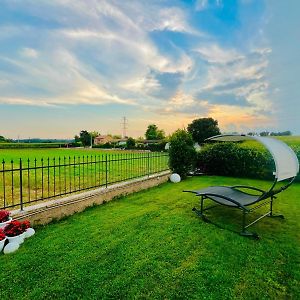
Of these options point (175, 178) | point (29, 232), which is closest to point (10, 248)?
point (29, 232)

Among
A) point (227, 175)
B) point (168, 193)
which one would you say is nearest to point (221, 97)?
point (227, 175)

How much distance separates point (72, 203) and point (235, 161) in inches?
380

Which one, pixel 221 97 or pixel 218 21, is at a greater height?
pixel 218 21

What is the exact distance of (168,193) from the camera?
830 centimetres

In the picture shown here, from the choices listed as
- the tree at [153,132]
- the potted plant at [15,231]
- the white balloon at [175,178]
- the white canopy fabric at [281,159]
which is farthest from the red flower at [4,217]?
the tree at [153,132]

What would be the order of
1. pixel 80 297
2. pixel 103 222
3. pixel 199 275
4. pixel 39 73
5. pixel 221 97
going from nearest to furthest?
pixel 80 297 → pixel 199 275 → pixel 103 222 → pixel 39 73 → pixel 221 97

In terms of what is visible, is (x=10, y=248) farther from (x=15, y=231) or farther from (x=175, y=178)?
(x=175, y=178)

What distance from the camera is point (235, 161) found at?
508 inches

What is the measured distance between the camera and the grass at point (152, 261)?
2900 millimetres

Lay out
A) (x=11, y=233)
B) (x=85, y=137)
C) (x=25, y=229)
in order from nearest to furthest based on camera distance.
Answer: (x=11, y=233)
(x=25, y=229)
(x=85, y=137)

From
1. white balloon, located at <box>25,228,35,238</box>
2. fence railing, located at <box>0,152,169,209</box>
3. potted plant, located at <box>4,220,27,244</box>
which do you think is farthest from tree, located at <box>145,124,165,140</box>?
potted plant, located at <box>4,220,27,244</box>

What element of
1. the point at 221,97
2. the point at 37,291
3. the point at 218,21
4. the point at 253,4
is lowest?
the point at 37,291

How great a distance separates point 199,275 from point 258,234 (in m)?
2.14

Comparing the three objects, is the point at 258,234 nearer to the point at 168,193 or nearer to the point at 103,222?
the point at 103,222
